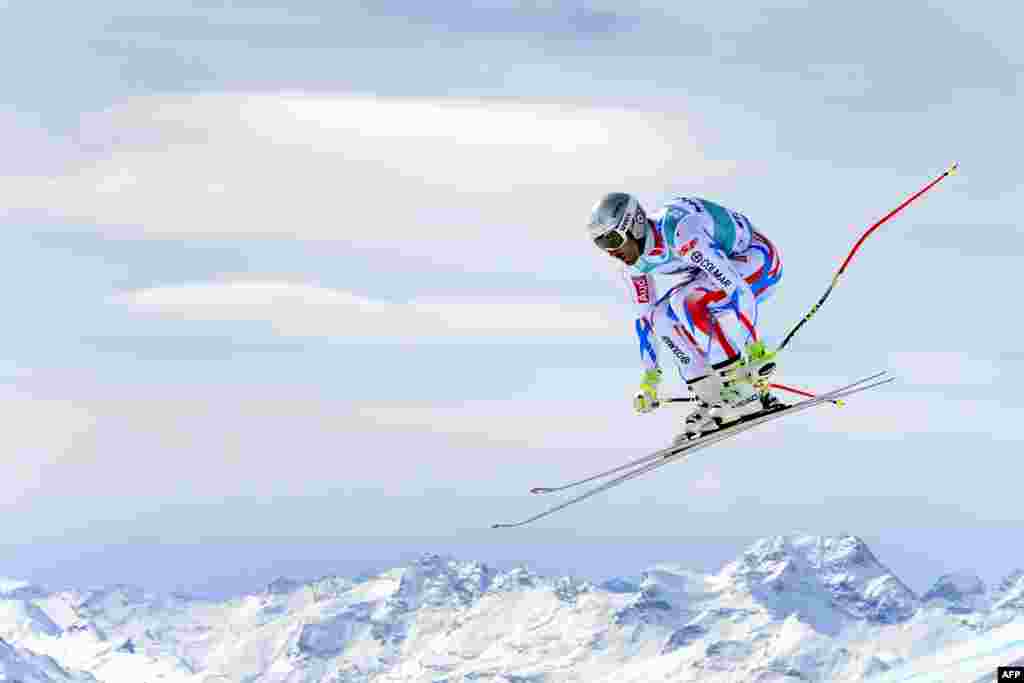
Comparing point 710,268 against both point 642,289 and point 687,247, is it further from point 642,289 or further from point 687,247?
point 642,289

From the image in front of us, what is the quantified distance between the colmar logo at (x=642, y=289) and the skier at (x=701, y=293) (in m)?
0.02

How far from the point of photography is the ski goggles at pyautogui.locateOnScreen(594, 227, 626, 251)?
23984 millimetres

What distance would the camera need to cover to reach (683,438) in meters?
26.8

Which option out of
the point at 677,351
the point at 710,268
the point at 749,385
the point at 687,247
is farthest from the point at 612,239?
the point at 749,385

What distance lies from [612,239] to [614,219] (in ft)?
1.32

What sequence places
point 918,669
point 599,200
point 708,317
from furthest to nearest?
point 918,669
point 708,317
point 599,200

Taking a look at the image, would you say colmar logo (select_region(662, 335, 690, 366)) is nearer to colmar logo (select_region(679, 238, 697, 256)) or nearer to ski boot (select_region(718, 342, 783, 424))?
ski boot (select_region(718, 342, 783, 424))

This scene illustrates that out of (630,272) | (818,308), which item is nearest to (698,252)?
(630,272)

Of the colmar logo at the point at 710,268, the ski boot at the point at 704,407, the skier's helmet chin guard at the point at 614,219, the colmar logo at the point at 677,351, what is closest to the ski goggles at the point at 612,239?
the skier's helmet chin guard at the point at 614,219

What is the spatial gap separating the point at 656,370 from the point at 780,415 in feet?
6.96

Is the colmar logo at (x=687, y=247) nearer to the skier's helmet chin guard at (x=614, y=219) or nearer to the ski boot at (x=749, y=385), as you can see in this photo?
the skier's helmet chin guard at (x=614, y=219)

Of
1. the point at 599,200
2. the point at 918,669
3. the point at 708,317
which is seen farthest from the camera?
the point at 918,669

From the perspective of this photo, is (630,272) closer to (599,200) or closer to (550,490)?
(599,200)

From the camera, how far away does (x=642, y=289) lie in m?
26.0
